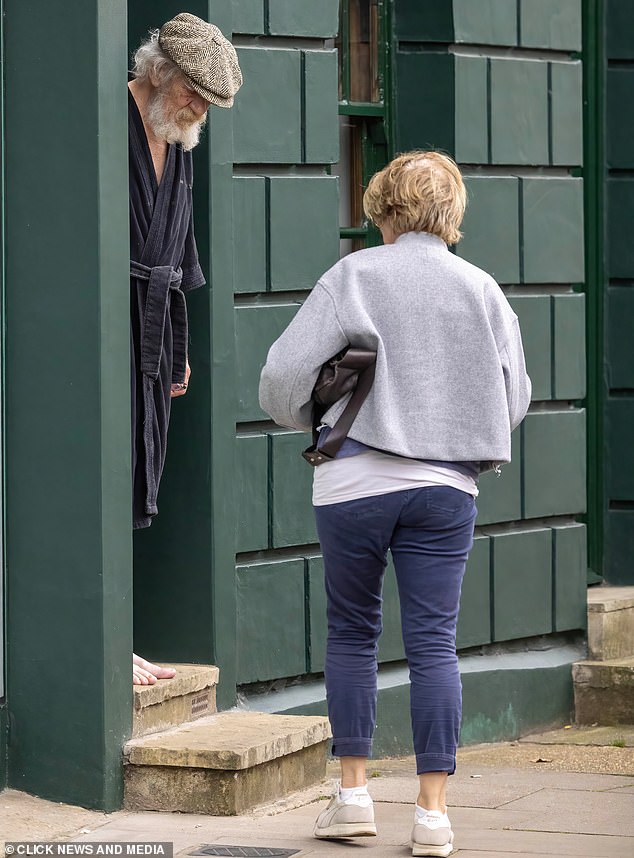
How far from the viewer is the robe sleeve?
591cm

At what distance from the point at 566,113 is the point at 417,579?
3.48 meters

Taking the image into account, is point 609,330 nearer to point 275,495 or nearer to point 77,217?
point 275,495

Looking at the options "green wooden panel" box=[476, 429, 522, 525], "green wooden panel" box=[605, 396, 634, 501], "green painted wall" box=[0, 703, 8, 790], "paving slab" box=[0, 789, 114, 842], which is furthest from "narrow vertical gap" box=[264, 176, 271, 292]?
"green wooden panel" box=[605, 396, 634, 501]

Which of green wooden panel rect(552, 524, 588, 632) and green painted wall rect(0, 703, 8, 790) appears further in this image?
green wooden panel rect(552, 524, 588, 632)

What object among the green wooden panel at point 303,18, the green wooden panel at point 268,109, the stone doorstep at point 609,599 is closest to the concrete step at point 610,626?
the stone doorstep at point 609,599

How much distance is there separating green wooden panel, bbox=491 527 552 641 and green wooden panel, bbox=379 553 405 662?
567mm

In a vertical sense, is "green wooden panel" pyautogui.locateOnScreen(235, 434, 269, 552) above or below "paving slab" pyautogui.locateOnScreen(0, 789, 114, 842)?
above

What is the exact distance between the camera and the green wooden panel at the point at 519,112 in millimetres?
7355

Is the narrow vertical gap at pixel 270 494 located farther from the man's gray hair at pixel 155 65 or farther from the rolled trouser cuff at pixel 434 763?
the rolled trouser cuff at pixel 434 763

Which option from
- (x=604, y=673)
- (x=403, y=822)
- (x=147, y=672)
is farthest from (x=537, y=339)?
(x=403, y=822)

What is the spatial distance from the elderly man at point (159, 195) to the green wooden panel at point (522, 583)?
204cm

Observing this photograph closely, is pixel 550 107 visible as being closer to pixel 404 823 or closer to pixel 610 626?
pixel 610 626

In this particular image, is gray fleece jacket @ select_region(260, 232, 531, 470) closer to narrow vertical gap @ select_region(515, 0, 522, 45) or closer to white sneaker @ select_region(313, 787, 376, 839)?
white sneaker @ select_region(313, 787, 376, 839)

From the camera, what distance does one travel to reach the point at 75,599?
5.31m
